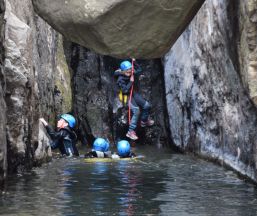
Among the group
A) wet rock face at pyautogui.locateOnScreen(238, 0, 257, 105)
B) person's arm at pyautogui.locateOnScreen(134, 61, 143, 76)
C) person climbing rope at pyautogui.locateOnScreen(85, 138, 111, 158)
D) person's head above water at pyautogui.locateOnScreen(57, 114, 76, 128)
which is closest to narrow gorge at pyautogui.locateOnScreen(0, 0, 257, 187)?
wet rock face at pyautogui.locateOnScreen(238, 0, 257, 105)

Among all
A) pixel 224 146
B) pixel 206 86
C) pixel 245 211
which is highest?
pixel 206 86

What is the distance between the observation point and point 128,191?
33.8 feet

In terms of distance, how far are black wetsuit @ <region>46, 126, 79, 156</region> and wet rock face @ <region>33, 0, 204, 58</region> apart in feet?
22.9

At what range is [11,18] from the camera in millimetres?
12594

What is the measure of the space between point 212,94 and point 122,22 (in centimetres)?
508

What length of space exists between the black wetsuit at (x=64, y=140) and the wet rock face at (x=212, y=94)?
2.78m

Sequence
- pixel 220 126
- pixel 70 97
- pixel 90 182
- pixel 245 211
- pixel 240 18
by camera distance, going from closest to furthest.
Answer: pixel 245 211
pixel 240 18
pixel 90 182
pixel 220 126
pixel 70 97

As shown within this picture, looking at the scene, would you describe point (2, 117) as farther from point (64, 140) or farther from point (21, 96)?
point (64, 140)

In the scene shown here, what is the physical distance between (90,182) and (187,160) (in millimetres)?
4364

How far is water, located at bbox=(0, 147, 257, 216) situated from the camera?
877cm

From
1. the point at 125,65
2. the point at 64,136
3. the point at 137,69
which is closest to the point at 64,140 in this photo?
the point at 64,136

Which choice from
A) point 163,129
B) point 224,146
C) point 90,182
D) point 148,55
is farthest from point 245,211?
point 163,129

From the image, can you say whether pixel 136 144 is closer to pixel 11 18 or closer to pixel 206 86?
pixel 206 86

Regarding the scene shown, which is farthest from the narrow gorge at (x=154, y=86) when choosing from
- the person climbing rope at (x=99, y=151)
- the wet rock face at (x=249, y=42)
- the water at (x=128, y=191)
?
the person climbing rope at (x=99, y=151)
